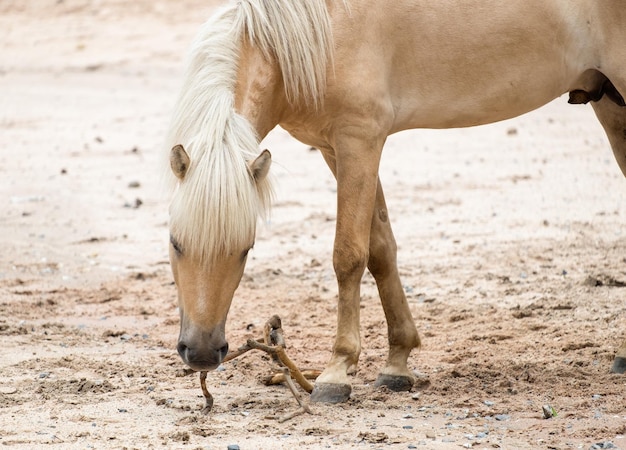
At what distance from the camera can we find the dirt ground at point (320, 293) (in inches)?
153

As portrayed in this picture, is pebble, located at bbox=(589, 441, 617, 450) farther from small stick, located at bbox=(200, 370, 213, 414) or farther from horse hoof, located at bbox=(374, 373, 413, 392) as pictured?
small stick, located at bbox=(200, 370, 213, 414)

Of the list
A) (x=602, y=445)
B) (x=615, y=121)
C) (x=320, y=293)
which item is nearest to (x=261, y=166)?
(x=602, y=445)

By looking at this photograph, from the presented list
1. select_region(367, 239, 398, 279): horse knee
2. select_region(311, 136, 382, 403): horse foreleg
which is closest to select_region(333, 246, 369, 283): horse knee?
select_region(311, 136, 382, 403): horse foreleg

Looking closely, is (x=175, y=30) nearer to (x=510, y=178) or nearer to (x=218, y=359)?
(x=510, y=178)

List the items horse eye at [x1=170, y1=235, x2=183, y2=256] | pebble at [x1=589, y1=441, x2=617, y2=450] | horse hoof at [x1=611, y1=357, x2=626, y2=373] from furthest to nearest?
horse hoof at [x1=611, y1=357, x2=626, y2=373] → horse eye at [x1=170, y1=235, x2=183, y2=256] → pebble at [x1=589, y1=441, x2=617, y2=450]

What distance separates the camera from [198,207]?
140 inches

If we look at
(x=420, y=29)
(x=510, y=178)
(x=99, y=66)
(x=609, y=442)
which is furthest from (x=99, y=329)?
(x=99, y=66)

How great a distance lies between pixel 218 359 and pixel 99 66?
38.0ft

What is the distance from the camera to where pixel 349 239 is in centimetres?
423

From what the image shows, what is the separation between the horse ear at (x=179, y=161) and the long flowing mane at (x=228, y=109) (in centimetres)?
3

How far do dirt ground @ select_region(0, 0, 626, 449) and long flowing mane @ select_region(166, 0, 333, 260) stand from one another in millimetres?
440

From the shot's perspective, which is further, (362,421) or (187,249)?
(362,421)

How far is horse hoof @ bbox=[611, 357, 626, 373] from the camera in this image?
450 cm

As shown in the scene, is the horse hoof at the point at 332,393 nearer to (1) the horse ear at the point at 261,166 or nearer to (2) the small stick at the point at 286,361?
(2) the small stick at the point at 286,361
